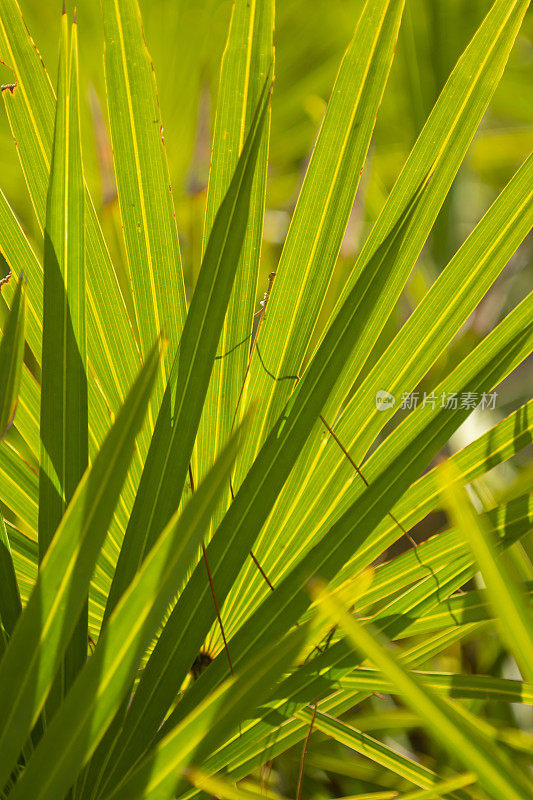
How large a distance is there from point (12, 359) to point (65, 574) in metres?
0.17

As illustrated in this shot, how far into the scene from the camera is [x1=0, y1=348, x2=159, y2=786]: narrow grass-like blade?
0.32 metres

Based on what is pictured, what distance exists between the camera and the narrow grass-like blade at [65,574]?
319 millimetres

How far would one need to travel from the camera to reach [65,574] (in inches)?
12.6

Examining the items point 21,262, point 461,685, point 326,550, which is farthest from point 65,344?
point 461,685

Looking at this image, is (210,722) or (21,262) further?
(21,262)

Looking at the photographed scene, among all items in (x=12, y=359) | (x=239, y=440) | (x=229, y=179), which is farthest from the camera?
(x=229, y=179)

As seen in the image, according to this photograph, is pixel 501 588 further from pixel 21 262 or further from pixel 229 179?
pixel 21 262

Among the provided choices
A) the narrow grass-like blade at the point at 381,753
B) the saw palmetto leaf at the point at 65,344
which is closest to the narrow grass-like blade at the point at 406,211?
the saw palmetto leaf at the point at 65,344

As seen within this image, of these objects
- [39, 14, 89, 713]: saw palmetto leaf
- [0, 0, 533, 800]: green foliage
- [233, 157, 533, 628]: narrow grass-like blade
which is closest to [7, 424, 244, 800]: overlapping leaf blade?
[0, 0, 533, 800]: green foliage

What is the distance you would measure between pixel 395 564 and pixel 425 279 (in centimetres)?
53

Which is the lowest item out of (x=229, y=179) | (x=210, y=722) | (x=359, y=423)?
(x=210, y=722)

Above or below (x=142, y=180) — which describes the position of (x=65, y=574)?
below

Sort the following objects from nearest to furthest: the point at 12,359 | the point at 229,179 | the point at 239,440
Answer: the point at 239,440, the point at 12,359, the point at 229,179

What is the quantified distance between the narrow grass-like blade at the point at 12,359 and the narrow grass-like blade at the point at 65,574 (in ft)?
0.37
